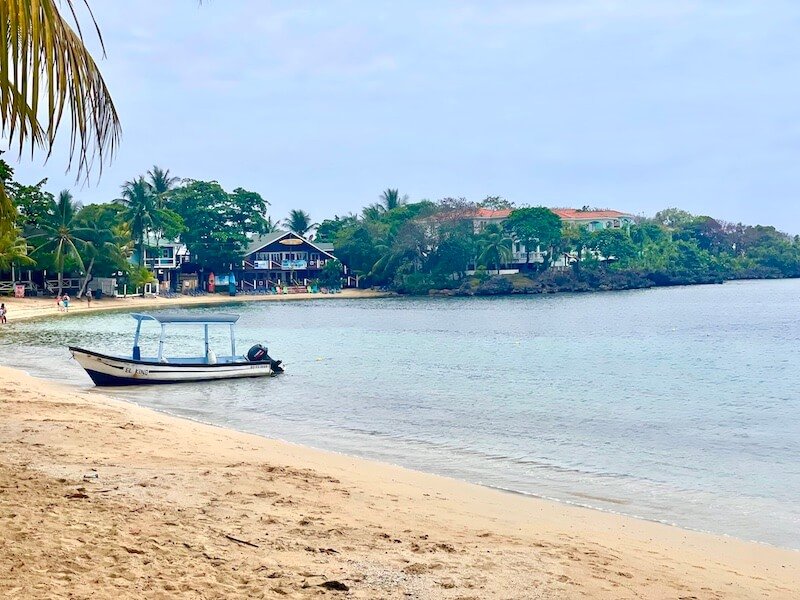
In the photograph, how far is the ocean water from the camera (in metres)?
14.6

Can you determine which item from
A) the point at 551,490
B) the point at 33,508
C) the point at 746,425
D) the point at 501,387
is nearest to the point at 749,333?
the point at 501,387

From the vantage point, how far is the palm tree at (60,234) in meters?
73.5

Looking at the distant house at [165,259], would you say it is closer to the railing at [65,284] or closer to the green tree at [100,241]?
the railing at [65,284]

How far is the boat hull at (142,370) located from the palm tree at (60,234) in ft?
164

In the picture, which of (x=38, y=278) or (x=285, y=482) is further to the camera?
(x=38, y=278)

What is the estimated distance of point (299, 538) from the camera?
7.64m

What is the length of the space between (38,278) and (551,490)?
2984 inches

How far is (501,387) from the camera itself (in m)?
29.1

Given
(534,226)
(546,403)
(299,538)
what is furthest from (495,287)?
(299,538)

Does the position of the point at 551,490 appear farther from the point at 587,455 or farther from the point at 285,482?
the point at 285,482

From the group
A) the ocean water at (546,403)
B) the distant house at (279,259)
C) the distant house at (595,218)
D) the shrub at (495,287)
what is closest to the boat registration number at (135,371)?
the ocean water at (546,403)

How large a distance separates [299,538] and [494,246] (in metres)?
101

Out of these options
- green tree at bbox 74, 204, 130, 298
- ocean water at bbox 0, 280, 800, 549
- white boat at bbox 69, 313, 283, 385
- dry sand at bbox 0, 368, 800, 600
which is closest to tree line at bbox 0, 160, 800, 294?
green tree at bbox 74, 204, 130, 298

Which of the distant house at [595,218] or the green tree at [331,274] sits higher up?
the distant house at [595,218]
